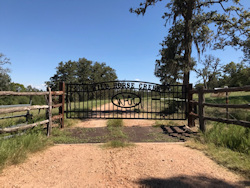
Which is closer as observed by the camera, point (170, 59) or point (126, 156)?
point (126, 156)

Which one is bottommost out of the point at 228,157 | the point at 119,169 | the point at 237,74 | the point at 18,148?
the point at 119,169

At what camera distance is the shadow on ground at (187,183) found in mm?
2523

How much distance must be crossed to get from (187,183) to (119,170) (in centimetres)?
127

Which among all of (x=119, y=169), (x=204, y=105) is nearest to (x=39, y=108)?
(x=119, y=169)

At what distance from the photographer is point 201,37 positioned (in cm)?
998

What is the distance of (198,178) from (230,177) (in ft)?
2.00

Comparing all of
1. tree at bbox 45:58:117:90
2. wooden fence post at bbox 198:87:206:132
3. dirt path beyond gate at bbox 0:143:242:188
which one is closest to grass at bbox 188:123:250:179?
dirt path beyond gate at bbox 0:143:242:188

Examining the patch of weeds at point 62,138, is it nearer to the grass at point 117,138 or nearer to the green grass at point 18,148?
the green grass at point 18,148

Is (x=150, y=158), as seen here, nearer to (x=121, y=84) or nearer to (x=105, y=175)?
(x=105, y=175)

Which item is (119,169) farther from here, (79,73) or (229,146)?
(79,73)

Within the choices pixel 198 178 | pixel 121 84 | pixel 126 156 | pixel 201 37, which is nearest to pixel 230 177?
pixel 198 178

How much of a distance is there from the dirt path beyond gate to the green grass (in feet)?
0.53

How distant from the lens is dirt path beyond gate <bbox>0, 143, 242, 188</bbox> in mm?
2631

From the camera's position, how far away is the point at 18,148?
3.57 meters
